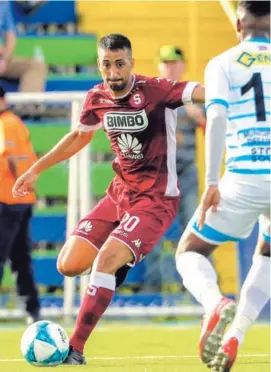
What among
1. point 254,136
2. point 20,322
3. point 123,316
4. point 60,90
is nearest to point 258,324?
point 123,316

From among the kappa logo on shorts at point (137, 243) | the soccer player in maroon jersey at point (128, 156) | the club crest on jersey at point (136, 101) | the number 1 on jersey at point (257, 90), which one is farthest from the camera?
the club crest on jersey at point (136, 101)

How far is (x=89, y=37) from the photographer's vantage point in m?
14.0

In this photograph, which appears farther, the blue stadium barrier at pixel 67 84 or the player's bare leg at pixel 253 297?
the blue stadium barrier at pixel 67 84

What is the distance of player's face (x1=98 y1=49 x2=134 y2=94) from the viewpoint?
Answer: 22.6ft

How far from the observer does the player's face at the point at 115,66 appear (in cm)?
690

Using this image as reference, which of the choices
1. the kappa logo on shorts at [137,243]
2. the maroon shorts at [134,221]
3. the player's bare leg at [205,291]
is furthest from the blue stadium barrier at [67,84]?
the player's bare leg at [205,291]

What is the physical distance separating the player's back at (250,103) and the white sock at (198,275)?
0.51 metres

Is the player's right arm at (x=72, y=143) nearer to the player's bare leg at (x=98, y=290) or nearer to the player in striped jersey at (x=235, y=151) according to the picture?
the player's bare leg at (x=98, y=290)

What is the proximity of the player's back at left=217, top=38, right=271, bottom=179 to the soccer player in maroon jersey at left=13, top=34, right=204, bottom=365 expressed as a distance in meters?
1.18

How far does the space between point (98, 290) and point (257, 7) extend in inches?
76.1

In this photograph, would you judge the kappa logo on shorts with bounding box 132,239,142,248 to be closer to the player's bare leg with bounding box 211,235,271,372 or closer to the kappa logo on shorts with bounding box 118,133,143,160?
the kappa logo on shorts with bounding box 118,133,143,160

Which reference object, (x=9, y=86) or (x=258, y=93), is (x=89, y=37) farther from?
(x=258, y=93)

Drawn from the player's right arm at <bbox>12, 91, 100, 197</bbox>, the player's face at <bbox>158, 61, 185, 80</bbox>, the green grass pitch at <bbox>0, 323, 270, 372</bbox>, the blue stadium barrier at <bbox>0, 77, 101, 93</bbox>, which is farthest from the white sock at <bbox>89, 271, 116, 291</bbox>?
the blue stadium barrier at <bbox>0, 77, 101, 93</bbox>

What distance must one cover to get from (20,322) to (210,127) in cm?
590
